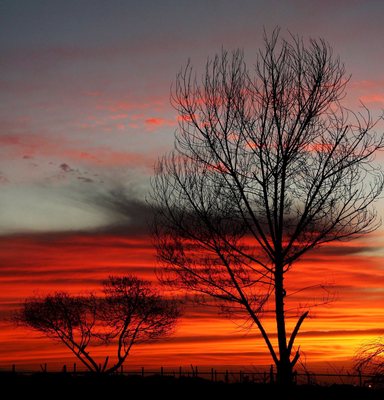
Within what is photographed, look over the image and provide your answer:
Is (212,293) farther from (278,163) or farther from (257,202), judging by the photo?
(278,163)

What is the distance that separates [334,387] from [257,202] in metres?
8.77

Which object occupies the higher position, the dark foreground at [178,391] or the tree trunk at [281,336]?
the tree trunk at [281,336]

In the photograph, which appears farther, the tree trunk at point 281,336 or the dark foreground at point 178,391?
the dark foreground at point 178,391

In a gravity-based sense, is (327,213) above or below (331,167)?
below

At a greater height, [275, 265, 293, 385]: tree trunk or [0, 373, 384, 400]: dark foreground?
[275, 265, 293, 385]: tree trunk

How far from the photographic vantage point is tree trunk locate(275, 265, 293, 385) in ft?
56.3

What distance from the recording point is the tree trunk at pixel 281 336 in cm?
1717

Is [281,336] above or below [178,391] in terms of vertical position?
above

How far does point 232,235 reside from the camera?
18.4 metres

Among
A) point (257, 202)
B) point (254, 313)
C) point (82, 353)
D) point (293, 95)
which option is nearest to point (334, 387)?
point (254, 313)

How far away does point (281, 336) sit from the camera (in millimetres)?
17156

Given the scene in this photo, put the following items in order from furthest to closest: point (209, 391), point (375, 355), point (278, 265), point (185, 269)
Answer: point (209, 391)
point (185, 269)
point (278, 265)
point (375, 355)

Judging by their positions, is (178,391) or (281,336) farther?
(178,391)

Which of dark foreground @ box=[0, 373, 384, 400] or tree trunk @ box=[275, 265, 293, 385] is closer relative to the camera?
tree trunk @ box=[275, 265, 293, 385]
